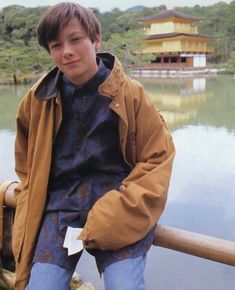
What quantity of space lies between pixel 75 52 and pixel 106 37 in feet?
82.5

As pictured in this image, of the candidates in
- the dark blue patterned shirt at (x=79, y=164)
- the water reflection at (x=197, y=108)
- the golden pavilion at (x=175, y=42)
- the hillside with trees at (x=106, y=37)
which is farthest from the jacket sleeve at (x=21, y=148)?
the golden pavilion at (x=175, y=42)

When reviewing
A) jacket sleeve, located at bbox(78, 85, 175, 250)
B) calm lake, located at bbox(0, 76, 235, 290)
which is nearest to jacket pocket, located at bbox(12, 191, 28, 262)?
jacket sleeve, located at bbox(78, 85, 175, 250)

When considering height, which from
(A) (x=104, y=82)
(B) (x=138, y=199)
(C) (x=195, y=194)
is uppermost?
(A) (x=104, y=82)

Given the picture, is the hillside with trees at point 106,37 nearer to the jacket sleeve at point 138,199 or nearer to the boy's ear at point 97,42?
the boy's ear at point 97,42

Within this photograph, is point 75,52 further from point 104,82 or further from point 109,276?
point 109,276

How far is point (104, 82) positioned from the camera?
36.6 inches

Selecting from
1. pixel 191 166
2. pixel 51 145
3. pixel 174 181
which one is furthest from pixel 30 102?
pixel 191 166

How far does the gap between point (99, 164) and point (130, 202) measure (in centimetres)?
14

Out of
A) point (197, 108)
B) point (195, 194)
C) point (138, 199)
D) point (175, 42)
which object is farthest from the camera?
point (175, 42)

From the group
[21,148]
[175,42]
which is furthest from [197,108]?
[175,42]

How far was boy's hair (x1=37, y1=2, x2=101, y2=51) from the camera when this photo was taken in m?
0.91

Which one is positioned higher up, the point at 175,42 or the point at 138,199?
the point at 138,199

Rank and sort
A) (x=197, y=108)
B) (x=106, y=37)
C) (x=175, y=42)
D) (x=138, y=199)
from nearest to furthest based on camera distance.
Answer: (x=138, y=199)
(x=197, y=108)
(x=175, y=42)
(x=106, y=37)

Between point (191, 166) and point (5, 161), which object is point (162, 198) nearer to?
point (191, 166)
